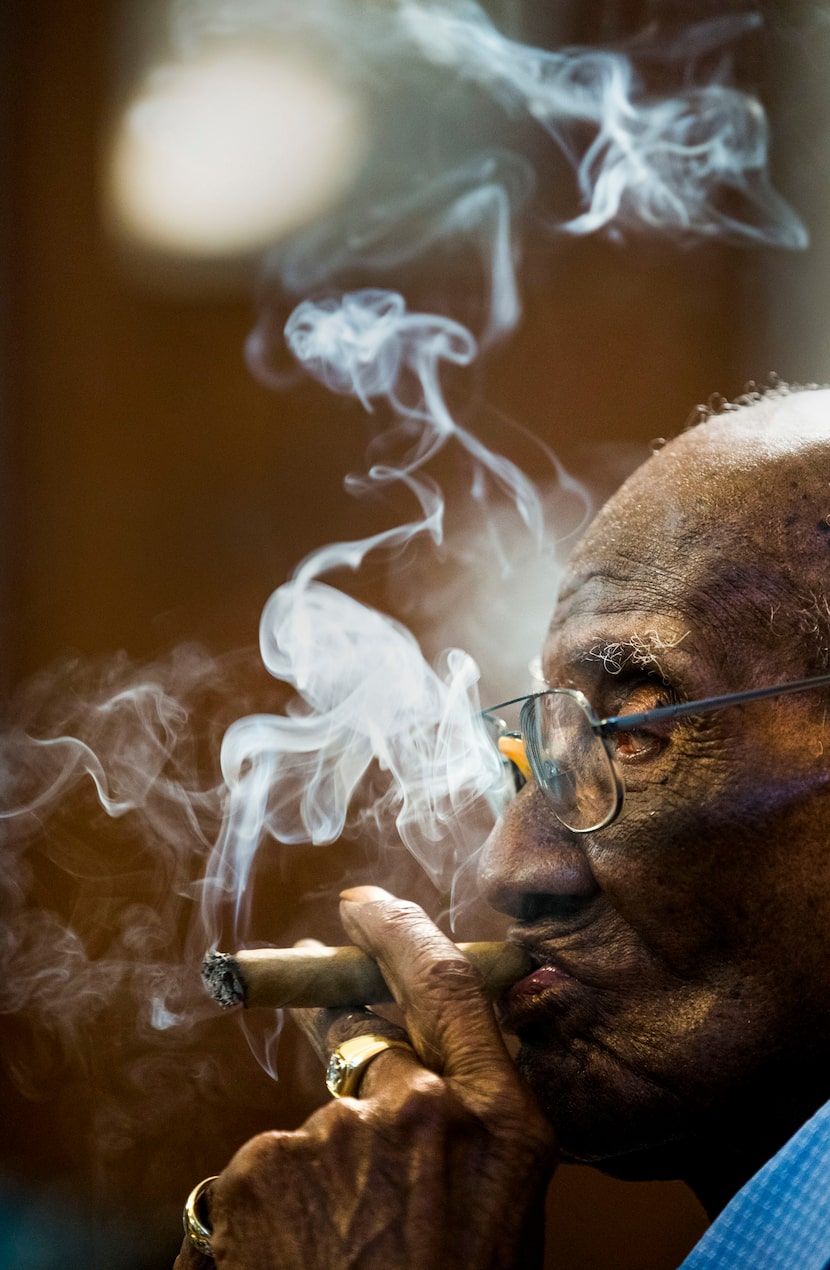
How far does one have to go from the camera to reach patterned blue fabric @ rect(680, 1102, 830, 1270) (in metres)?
1.19

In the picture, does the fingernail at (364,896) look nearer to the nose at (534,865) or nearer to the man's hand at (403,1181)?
the nose at (534,865)

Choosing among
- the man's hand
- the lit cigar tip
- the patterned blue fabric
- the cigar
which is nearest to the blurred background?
the cigar

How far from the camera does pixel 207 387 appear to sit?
257cm

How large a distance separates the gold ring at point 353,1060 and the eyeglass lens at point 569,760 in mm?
435

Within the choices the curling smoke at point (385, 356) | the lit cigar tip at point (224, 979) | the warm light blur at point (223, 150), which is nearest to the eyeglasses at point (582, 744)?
the lit cigar tip at point (224, 979)

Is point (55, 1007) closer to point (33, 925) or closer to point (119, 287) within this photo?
point (33, 925)

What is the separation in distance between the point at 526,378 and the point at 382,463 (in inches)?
18.6

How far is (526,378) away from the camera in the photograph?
2.70 metres

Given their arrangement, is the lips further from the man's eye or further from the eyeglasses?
the man's eye

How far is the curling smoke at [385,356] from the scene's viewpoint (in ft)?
7.86

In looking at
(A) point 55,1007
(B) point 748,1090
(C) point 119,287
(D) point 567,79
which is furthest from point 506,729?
(D) point 567,79

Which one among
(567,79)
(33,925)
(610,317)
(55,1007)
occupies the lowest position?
(55,1007)

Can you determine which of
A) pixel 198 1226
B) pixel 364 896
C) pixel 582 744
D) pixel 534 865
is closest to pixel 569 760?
pixel 582 744

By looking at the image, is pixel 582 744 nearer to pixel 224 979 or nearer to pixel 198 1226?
pixel 224 979
